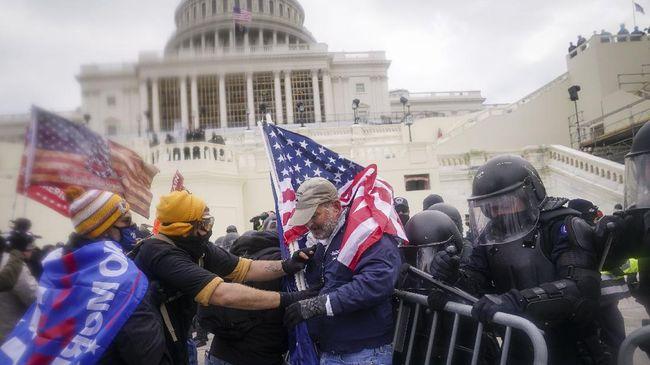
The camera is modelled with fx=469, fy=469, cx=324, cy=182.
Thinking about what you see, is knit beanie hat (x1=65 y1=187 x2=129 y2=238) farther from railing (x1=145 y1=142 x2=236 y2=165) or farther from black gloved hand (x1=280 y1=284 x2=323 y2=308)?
railing (x1=145 y1=142 x2=236 y2=165)

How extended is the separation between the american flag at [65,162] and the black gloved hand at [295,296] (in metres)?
1.56

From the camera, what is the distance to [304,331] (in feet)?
9.88

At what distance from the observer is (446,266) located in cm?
288

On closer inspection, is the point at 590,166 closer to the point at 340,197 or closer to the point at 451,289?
the point at 340,197

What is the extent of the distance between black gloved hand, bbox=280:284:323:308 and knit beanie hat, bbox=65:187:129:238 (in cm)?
108

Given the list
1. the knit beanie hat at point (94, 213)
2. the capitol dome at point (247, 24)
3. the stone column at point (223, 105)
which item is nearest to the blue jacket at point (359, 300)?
the knit beanie hat at point (94, 213)

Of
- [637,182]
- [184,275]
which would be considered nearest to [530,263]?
[637,182]

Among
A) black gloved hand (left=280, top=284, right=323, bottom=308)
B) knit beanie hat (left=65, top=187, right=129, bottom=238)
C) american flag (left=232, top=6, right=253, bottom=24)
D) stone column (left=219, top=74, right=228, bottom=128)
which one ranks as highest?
american flag (left=232, top=6, right=253, bottom=24)

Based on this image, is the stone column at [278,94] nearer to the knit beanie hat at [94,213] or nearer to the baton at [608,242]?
the knit beanie hat at [94,213]

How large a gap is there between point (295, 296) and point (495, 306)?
1147 mm

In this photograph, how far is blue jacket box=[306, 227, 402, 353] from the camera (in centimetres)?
258

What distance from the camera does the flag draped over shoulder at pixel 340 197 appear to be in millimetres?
2773

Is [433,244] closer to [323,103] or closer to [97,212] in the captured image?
[97,212]

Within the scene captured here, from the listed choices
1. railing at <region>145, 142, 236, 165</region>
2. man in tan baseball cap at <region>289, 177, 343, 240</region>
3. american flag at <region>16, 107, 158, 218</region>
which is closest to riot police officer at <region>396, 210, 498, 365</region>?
man in tan baseball cap at <region>289, 177, 343, 240</region>
